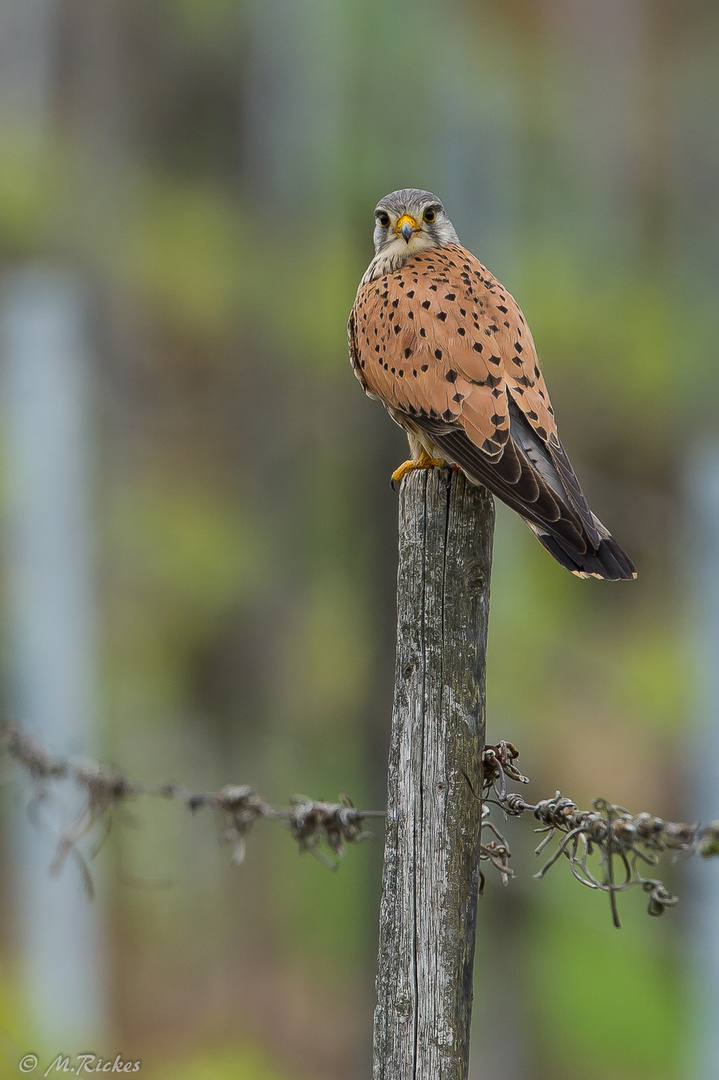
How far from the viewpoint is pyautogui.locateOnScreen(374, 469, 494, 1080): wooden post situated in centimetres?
178

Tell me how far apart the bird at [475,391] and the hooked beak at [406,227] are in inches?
7.1

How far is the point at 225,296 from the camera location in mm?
9281

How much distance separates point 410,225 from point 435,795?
219 centimetres

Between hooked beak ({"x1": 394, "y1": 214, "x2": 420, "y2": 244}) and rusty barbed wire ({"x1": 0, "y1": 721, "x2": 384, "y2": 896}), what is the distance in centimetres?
182

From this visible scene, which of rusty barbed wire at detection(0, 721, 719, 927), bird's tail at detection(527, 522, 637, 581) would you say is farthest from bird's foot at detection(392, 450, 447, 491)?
rusty barbed wire at detection(0, 721, 719, 927)

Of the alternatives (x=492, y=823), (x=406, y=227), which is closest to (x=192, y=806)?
(x=492, y=823)

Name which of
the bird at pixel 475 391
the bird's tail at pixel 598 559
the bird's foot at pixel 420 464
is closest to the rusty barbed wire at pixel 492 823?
the bird's tail at pixel 598 559

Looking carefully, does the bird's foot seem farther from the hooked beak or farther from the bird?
the hooked beak

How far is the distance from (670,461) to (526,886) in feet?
12.3

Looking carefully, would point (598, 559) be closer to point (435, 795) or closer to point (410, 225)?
point (435, 795)

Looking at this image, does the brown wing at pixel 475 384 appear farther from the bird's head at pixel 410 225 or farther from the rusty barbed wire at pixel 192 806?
the rusty barbed wire at pixel 192 806

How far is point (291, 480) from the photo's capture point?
911cm

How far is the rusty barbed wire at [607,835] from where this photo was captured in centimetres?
153

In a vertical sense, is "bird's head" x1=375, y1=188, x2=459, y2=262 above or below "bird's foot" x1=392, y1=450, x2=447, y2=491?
above
